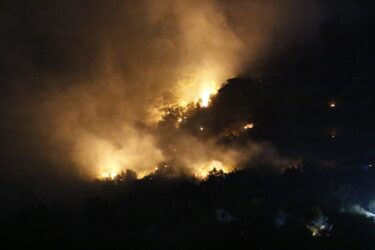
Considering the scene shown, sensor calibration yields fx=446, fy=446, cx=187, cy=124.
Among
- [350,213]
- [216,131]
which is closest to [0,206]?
[216,131]

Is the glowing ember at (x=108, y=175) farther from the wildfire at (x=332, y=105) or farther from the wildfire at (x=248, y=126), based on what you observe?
the wildfire at (x=332, y=105)

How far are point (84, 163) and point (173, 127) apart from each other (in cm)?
1231

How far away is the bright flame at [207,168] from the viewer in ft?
159

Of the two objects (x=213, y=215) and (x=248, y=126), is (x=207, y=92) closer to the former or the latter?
(x=248, y=126)

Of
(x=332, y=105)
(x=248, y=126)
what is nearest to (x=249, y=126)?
(x=248, y=126)

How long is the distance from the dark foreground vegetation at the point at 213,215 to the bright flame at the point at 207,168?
6.65ft

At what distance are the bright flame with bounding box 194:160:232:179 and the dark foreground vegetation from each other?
6.65ft

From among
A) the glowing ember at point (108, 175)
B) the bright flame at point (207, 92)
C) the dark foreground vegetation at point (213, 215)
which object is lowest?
the dark foreground vegetation at point (213, 215)

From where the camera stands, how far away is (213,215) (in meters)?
40.0

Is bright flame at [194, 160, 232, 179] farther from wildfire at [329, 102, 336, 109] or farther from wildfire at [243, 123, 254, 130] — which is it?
wildfire at [329, 102, 336, 109]

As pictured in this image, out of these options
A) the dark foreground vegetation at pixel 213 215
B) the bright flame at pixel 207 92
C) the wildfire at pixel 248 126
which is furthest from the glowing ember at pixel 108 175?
the wildfire at pixel 248 126

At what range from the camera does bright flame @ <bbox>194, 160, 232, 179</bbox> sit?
48.4 meters

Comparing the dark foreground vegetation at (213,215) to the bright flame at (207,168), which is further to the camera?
the bright flame at (207,168)

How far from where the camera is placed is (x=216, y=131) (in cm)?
5578
